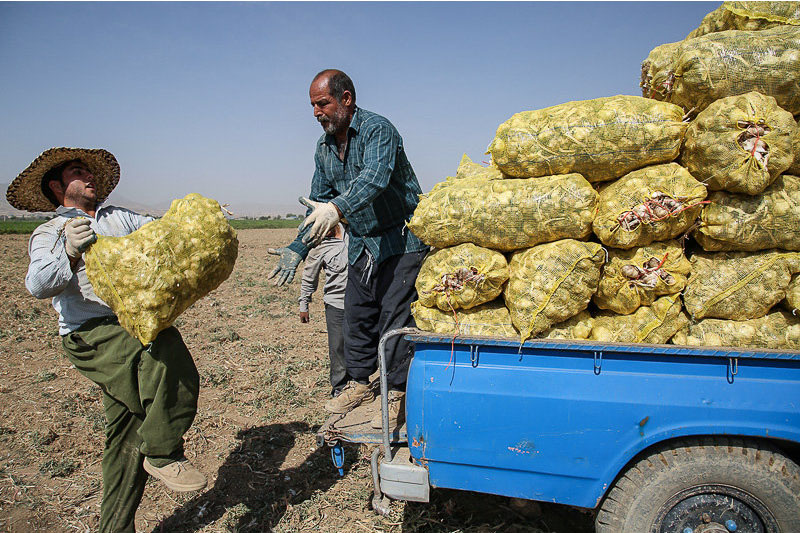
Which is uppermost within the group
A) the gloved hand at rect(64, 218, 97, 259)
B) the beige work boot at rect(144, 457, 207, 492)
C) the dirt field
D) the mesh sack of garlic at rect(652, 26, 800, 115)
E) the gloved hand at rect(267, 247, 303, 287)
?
the mesh sack of garlic at rect(652, 26, 800, 115)

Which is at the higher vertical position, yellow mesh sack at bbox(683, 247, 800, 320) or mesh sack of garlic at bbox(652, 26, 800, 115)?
mesh sack of garlic at bbox(652, 26, 800, 115)

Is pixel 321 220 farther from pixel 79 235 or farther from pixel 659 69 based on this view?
pixel 659 69

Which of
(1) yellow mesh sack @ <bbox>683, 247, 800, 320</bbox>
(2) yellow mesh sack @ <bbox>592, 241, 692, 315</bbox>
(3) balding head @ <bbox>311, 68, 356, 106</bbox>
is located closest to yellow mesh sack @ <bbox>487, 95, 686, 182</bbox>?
(2) yellow mesh sack @ <bbox>592, 241, 692, 315</bbox>

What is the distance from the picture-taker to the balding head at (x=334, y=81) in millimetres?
3580

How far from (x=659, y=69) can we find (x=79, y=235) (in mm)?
3476

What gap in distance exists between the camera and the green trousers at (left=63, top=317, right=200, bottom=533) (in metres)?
2.99

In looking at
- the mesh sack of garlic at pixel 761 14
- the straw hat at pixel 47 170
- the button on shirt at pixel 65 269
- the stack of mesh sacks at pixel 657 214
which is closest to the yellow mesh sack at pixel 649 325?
the stack of mesh sacks at pixel 657 214

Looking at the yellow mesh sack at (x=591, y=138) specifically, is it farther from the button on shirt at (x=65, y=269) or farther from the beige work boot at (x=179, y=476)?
the beige work boot at (x=179, y=476)

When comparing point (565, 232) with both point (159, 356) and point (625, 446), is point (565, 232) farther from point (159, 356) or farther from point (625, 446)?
point (159, 356)

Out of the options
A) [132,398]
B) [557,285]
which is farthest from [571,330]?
[132,398]

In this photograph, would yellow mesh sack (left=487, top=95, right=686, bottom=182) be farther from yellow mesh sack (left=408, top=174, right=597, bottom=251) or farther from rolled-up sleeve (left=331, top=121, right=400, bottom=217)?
rolled-up sleeve (left=331, top=121, right=400, bottom=217)

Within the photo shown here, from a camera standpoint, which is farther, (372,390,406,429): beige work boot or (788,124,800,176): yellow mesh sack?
(372,390,406,429): beige work boot

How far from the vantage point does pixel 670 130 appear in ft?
8.02

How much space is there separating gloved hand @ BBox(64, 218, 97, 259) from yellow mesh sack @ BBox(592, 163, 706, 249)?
2.74 meters
